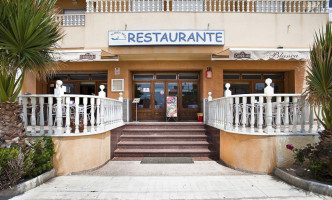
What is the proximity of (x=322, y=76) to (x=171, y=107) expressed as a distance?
6544 millimetres

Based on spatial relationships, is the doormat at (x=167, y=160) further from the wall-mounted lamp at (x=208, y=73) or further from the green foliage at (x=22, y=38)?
the wall-mounted lamp at (x=208, y=73)

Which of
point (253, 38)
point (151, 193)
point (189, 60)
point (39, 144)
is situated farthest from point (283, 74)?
point (39, 144)

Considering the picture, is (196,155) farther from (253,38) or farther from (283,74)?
(283,74)

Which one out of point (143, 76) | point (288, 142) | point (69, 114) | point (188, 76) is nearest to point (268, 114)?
point (288, 142)

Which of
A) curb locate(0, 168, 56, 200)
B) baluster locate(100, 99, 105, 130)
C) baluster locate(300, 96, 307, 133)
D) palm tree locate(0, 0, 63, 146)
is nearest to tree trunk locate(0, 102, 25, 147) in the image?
palm tree locate(0, 0, 63, 146)

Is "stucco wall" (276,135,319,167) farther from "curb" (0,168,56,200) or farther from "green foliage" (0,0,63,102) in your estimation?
"green foliage" (0,0,63,102)

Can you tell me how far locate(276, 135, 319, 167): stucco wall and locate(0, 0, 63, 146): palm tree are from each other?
20.6 feet

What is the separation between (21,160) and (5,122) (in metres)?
0.90

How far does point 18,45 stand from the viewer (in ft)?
14.6

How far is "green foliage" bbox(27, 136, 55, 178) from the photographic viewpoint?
16.5ft

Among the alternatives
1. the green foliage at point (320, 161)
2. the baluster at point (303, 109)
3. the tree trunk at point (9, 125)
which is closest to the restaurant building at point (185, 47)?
the baluster at point (303, 109)

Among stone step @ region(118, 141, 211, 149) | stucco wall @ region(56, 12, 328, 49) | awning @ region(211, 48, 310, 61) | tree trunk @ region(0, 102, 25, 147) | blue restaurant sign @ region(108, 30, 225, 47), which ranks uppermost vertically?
stucco wall @ region(56, 12, 328, 49)

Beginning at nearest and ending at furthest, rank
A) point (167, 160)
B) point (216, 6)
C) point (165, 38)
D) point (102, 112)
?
point (102, 112) < point (167, 160) < point (165, 38) < point (216, 6)

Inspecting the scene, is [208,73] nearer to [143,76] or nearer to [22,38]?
[143,76]
